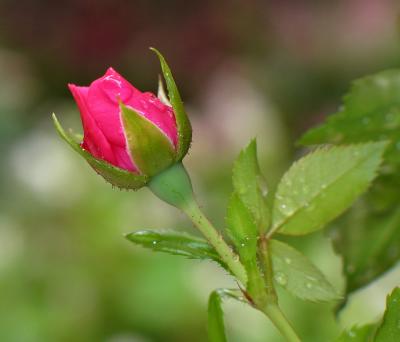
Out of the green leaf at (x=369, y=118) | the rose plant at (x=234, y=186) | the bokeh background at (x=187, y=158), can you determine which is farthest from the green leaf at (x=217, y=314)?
the bokeh background at (x=187, y=158)

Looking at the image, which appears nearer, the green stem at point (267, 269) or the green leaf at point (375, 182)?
the green stem at point (267, 269)

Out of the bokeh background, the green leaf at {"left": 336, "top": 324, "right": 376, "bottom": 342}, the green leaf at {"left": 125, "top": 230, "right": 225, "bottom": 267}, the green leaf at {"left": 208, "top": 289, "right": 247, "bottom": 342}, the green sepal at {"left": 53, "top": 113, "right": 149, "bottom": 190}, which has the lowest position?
the bokeh background

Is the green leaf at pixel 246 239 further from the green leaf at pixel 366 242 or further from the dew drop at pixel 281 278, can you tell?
the green leaf at pixel 366 242

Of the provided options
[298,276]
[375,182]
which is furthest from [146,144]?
Result: [375,182]

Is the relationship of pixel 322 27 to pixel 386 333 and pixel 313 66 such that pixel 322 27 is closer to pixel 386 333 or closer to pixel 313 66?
pixel 313 66

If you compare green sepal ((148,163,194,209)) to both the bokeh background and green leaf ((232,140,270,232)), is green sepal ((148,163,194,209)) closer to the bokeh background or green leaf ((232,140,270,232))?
green leaf ((232,140,270,232))

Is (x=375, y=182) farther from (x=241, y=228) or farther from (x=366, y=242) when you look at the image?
(x=241, y=228)

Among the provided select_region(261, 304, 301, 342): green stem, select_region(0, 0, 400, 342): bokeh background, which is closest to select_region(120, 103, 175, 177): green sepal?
select_region(261, 304, 301, 342): green stem
